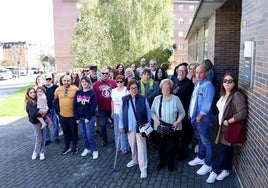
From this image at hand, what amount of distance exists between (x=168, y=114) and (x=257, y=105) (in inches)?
65.4

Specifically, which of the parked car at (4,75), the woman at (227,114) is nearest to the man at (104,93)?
the woman at (227,114)

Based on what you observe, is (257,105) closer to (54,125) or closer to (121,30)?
(54,125)

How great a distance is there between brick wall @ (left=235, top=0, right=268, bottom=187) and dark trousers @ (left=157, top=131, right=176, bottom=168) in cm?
124

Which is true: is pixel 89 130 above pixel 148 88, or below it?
below

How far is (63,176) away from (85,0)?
2090 cm

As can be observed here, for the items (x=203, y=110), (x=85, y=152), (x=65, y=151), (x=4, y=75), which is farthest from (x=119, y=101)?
(x=4, y=75)

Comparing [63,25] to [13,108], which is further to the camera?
[63,25]

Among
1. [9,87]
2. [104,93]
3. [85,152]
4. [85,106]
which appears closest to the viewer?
[85,106]

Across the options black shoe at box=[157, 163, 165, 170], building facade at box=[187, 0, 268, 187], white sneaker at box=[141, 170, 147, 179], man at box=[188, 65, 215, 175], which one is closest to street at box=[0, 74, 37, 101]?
black shoe at box=[157, 163, 165, 170]

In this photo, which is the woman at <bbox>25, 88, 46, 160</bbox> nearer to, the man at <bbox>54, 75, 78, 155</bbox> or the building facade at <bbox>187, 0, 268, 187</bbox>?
the man at <bbox>54, 75, 78, 155</bbox>

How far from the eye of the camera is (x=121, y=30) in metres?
21.3

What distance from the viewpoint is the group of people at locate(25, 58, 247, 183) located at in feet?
15.8

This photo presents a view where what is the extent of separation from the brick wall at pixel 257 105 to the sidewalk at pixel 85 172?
0.73 meters

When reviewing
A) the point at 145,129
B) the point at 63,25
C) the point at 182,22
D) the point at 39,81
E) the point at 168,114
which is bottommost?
the point at 145,129
